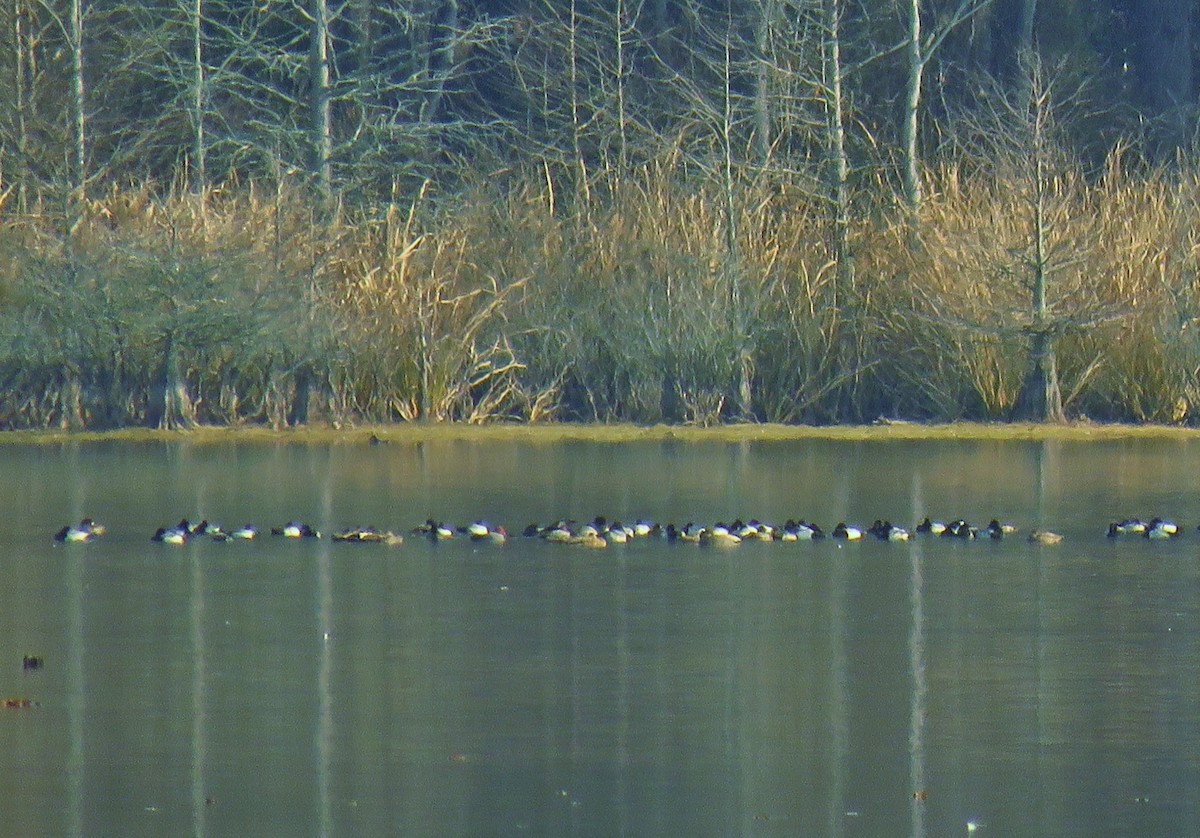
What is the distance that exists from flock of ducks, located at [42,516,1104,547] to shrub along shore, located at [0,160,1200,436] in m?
8.20

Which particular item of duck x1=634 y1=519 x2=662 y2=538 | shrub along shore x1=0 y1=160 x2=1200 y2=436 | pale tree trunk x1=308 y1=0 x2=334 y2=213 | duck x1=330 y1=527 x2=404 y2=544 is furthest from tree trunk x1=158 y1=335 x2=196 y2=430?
duck x1=634 y1=519 x2=662 y2=538

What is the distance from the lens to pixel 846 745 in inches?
304

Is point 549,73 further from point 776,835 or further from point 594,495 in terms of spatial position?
point 776,835

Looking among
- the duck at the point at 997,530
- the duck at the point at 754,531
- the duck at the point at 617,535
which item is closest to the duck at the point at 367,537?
the duck at the point at 617,535

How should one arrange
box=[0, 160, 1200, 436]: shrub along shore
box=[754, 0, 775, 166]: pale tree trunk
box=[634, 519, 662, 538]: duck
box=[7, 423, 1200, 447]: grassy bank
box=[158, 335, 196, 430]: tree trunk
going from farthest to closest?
box=[754, 0, 775, 166]: pale tree trunk
box=[0, 160, 1200, 436]: shrub along shore
box=[158, 335, 196, 430]: tree trunk
box=[7, 423, 1200, 447]: grassy bank
box=[634, 519, 662, 538]: duck

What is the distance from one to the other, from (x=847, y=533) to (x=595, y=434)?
8.12 meters

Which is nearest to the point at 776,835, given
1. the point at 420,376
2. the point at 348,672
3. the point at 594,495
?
the point at 348,672

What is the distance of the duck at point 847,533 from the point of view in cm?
1366

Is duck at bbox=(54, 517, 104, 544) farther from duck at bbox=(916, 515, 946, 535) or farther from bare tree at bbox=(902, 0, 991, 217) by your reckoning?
bare tree at bbox=(902, 0, 991, 217)

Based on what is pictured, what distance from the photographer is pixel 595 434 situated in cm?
2167

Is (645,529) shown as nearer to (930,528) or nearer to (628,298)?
(930,528)

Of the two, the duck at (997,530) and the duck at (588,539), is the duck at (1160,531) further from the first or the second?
the duck at (588,539)

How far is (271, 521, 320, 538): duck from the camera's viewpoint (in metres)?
13.7

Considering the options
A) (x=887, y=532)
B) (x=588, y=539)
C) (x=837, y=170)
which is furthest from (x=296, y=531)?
(x=837, y=170)
